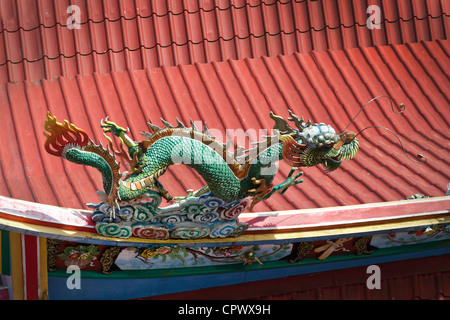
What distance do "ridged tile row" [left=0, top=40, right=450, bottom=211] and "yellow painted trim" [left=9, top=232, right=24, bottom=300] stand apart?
60 centimetres

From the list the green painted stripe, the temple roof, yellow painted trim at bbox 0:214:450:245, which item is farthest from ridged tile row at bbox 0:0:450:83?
yellow painted trim at bbox 0:214:450:245

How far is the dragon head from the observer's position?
3.60 metres

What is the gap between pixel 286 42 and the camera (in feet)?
18.2

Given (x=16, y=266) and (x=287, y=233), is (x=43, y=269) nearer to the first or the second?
(x=16, y=266)

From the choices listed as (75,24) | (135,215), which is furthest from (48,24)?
(135,215)

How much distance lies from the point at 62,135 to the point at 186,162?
59 centimetres

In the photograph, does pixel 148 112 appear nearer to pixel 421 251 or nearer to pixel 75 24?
pixel 75 24

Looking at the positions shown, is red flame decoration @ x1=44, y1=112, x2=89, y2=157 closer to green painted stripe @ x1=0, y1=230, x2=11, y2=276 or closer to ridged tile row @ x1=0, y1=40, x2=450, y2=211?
green painted stripe @ x1=0, y1=230, x2=11, y2=276

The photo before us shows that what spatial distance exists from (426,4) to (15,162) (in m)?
3.33

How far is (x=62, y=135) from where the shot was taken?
3.52 metres

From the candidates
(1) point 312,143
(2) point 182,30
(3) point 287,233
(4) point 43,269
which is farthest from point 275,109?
(4) point 43,269

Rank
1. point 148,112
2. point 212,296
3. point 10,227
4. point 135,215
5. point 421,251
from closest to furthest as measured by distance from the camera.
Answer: point 10,227 → point 135,215 → point 212,296 → point 421,251 → point 148,112

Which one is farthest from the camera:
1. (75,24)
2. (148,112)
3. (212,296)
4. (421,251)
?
(75,24)

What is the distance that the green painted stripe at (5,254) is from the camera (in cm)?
367
